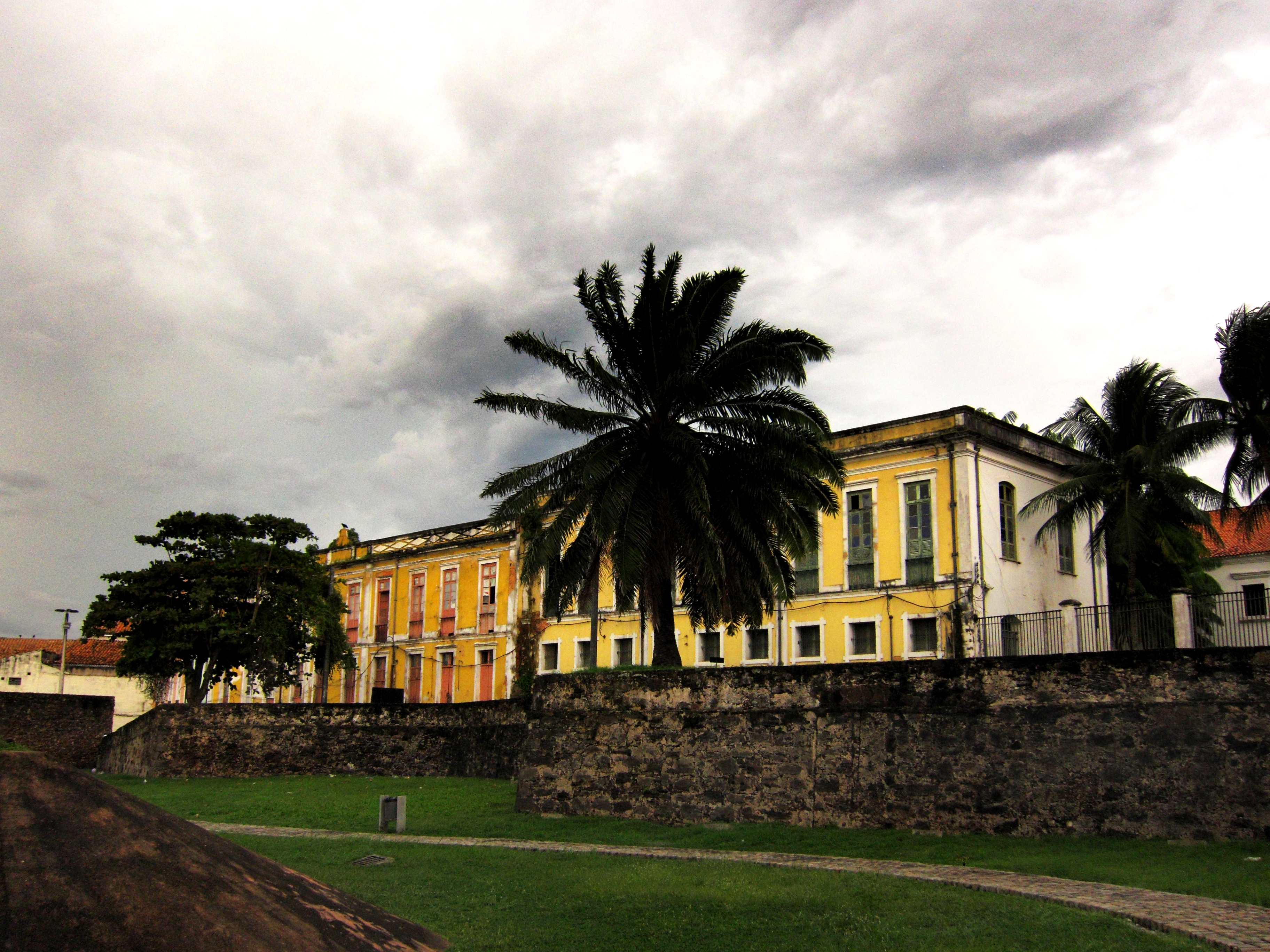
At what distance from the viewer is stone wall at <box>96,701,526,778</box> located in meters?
27.3

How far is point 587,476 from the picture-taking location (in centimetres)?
1984

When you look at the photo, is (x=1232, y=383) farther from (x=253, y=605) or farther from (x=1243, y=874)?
(x=253, y=605)

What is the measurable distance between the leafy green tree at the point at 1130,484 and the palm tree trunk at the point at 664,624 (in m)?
12.1

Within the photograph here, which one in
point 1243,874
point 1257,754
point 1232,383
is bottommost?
point 1243,874

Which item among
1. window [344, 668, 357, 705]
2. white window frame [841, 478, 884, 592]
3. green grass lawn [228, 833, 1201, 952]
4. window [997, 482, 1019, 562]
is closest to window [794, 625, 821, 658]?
white window frame [841, 478, 884, 592]

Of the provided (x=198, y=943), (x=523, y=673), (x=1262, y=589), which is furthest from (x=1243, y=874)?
(x=1262, y=589)

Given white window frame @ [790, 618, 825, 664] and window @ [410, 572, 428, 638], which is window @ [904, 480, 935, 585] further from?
window @ [410, 572, 428, 638]

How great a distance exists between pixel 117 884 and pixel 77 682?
203 feet

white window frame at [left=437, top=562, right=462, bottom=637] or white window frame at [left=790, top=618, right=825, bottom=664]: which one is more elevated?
white window frame at [left=437, top=562, right=462, bottom=637]

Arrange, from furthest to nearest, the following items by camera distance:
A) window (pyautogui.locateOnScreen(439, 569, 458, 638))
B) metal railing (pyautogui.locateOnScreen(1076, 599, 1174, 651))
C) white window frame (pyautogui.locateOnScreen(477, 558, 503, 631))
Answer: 1. window (pyautogui.locateOnScreen(439, 569, 458, 638))
2. white window frame (pyautogui.locateOnScreen(477, 558, 503, 631))
3. metal railing (pyautogui.locateOnScreen(1076, 599, 1174, 651))

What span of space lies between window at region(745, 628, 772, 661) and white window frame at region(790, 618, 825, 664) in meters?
0.81

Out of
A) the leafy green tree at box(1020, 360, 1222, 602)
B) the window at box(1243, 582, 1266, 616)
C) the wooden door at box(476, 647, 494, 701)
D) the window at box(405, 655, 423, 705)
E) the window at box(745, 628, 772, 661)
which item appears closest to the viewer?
the window at box(1243, 582, 1266, 616)

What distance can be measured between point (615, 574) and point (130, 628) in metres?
19.9

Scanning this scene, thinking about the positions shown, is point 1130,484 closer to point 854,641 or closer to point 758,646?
point 854,641
